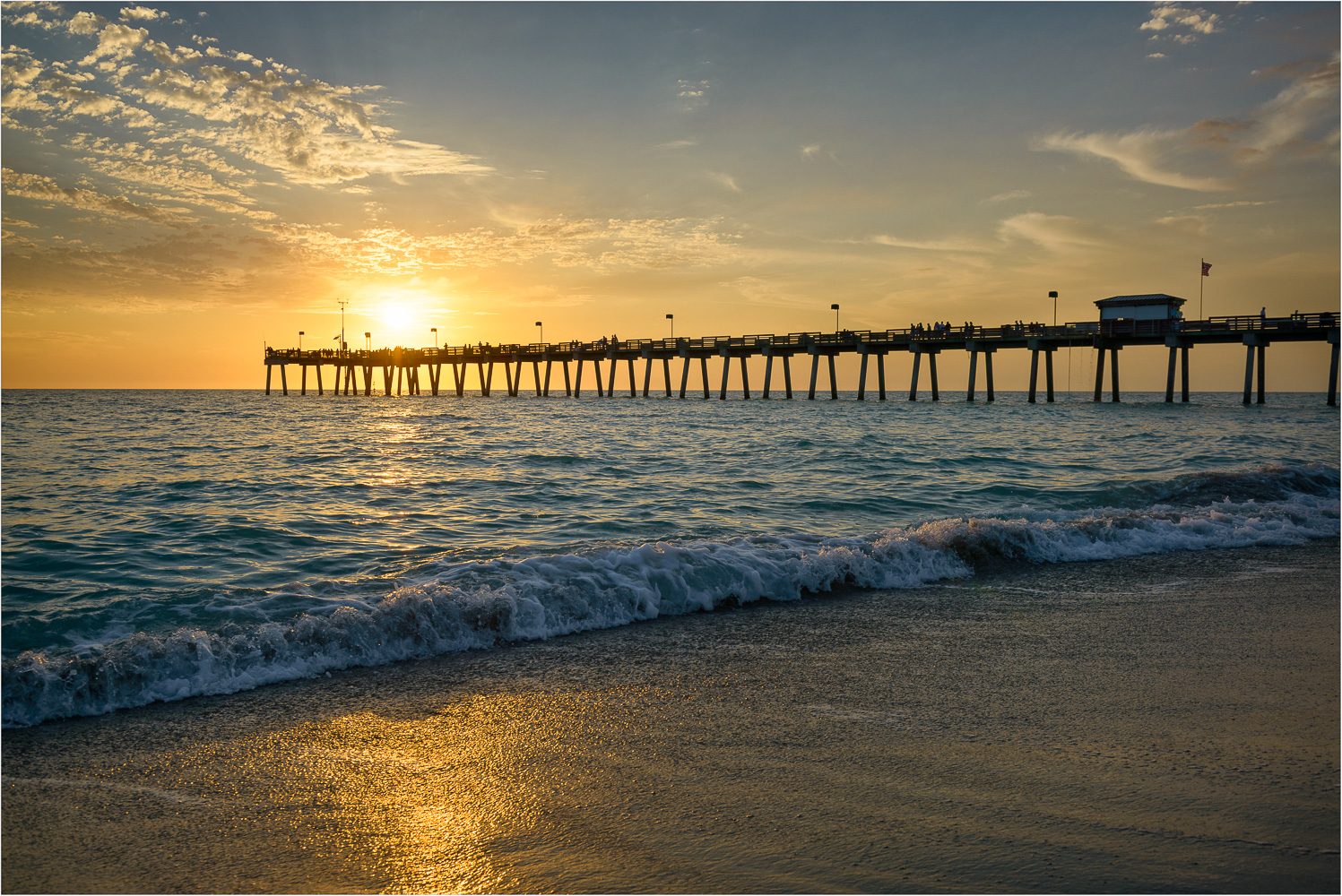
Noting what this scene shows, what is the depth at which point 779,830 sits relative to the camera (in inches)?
117

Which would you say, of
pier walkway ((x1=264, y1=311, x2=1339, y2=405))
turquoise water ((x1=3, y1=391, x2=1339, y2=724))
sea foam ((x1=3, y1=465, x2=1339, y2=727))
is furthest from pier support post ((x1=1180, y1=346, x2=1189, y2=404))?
sea foam ((x1=3, y1=465, x2=1339, y2=727))

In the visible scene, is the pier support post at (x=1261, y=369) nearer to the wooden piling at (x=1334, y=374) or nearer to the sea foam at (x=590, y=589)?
the wooden piling at (x=1334, y=374)

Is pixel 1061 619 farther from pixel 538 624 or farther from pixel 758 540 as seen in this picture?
pixel 538 624

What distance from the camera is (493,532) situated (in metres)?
10.0

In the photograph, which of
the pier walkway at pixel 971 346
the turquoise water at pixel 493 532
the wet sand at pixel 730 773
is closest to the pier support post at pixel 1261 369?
the pier walkway at pixel 971 346

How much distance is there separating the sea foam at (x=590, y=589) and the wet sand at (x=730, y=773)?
0.97 feet

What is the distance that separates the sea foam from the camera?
15.7 feet

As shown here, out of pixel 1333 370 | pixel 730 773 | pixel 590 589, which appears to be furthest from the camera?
pixel 1333 370

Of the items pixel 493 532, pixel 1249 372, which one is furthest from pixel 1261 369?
pixel 493 532

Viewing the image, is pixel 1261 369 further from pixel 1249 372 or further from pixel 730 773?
pixel 730 773

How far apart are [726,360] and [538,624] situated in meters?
63.6

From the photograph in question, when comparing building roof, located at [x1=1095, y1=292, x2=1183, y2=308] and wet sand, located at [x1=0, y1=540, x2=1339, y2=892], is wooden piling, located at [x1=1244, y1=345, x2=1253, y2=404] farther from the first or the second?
wet sand, located at [x1=0, y1=540, x2=1339, y2=892]

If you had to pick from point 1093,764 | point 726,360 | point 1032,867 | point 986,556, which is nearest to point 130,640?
point 1032,867

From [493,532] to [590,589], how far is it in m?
3.66
